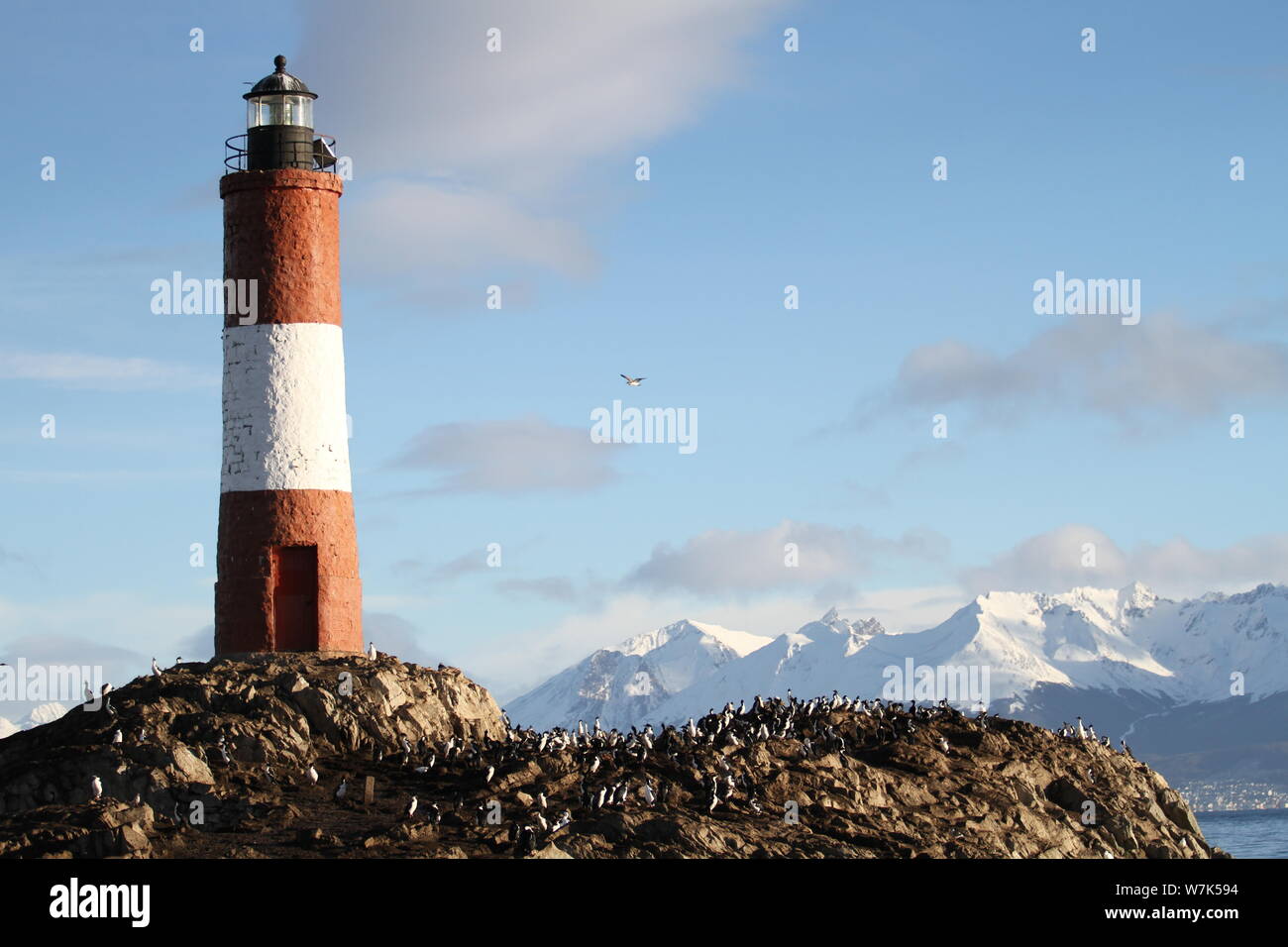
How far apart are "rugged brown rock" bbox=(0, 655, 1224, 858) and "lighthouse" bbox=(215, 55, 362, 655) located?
6.17 feet

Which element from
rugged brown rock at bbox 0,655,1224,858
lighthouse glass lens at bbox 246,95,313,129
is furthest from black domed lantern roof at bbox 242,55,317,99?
rugged brown rock at bbox 0,655,1224,858

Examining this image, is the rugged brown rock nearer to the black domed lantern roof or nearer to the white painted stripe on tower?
the white painted stripe on tower

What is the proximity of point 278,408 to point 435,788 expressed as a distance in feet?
43.0

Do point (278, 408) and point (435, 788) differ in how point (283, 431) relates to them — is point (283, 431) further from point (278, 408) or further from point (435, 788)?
point (435, 788)

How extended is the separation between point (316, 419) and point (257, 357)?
2.54m

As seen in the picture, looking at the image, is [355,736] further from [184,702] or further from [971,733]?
[971,733]

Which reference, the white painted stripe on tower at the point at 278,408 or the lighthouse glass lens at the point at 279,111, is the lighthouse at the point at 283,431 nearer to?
the white painted stripe on tower at the point at 278,408

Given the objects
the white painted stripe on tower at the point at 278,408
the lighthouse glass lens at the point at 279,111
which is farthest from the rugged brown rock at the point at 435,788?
the lighthouse glass lens at the point at 279,111

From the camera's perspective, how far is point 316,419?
193 feet

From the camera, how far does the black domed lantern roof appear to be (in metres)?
61.0

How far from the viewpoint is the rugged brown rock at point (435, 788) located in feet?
157

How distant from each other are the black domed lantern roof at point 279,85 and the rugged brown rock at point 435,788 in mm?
17859

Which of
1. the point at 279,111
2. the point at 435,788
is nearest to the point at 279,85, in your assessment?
the point at 279,111

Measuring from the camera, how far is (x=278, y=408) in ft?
191
